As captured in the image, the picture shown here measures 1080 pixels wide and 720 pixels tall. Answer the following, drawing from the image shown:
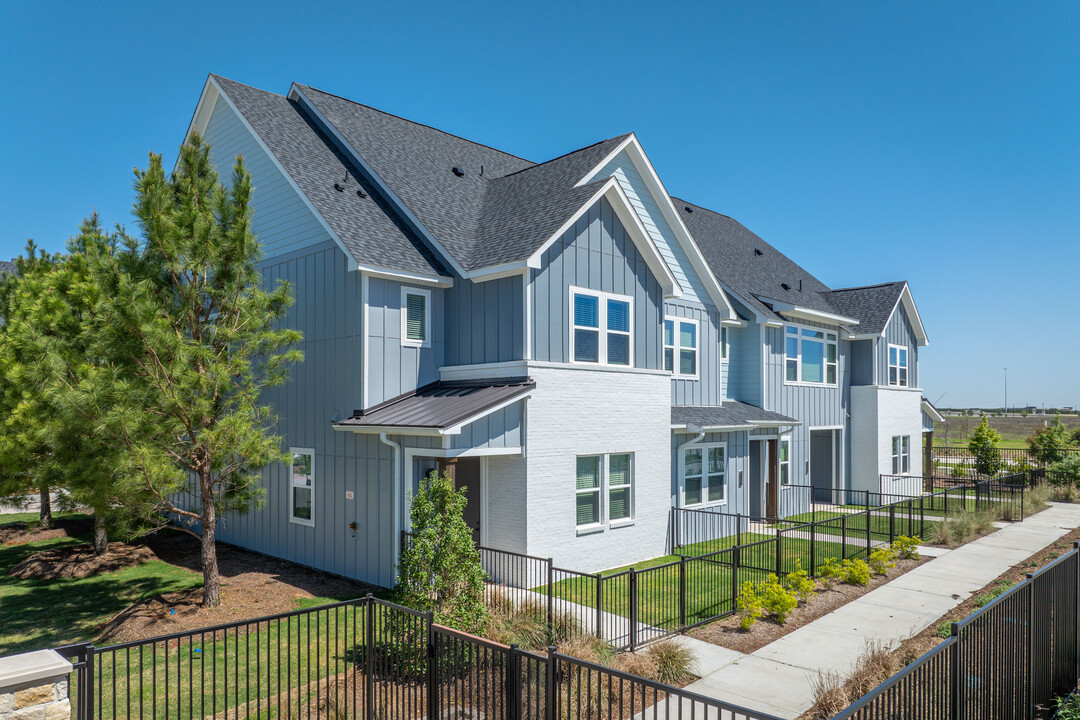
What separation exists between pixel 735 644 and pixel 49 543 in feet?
58.6

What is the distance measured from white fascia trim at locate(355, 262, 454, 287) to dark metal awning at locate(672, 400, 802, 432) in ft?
22.7

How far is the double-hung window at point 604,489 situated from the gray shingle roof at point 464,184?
476cm

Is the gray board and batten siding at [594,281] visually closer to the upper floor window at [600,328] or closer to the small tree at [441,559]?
the upper floor window at [600,328]

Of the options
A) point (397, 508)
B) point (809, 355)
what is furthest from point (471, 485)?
point (809, 355)

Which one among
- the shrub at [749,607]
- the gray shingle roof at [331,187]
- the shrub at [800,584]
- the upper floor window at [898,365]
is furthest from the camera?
the upper floor window at [898,365]

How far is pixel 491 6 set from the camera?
1789 cm

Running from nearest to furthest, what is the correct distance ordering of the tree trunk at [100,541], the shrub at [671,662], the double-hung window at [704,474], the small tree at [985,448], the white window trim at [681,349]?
the shrub at [671,662], the tree trunk at [100,541], the double-hung window at [704,474], the white window trim at [681,349], the small tree at [985,448]

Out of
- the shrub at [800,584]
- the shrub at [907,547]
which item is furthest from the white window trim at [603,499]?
the shrub at [907,547]

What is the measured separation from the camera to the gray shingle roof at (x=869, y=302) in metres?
27.4

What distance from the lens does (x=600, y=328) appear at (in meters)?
15.4

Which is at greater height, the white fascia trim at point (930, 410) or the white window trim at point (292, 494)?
the white fascia trim at point (930, 410)

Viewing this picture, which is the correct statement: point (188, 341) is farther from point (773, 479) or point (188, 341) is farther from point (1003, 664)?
point (773, 479)

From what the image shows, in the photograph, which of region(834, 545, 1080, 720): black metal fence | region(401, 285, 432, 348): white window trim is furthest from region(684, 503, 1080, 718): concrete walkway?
region(401, 285, 432, 348): white window trim

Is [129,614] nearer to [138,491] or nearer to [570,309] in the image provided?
[138,491]
